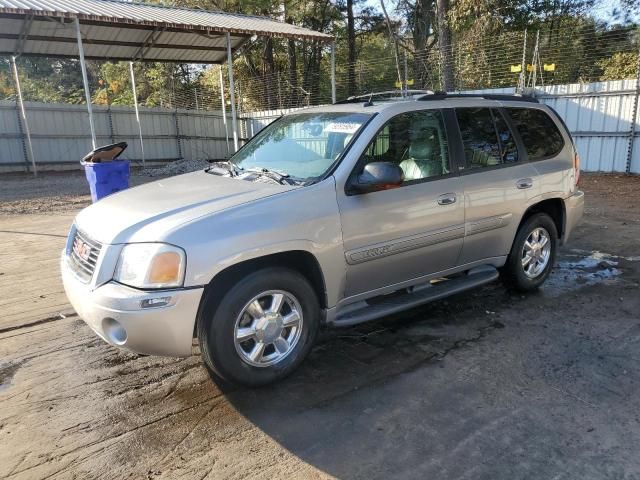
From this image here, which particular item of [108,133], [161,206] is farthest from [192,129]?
[161,206]

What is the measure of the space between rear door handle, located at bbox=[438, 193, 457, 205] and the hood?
4.40 ft

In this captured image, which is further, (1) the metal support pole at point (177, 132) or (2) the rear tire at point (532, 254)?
(1) the metal support pole at point (177, 132)

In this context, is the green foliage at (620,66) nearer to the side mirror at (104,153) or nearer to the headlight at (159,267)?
the side mirror at (104,153)

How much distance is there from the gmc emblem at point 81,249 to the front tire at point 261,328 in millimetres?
914

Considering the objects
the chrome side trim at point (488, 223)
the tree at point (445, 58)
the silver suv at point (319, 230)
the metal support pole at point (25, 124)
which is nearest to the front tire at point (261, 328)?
the silver suv at point (319, 230)

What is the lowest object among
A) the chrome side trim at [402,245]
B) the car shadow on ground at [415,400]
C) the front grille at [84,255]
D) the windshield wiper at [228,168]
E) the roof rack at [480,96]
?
the car shadow on ground at [415,400]

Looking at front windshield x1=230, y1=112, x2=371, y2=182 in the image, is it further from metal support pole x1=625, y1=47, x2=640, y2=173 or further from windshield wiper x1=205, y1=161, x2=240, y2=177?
metal support pole x1=625, y1=47, x2=640, y2=173

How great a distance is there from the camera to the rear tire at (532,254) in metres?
4.98

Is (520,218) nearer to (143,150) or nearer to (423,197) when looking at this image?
(423,197)

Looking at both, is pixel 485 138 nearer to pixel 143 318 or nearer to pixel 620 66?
pixel 143 318

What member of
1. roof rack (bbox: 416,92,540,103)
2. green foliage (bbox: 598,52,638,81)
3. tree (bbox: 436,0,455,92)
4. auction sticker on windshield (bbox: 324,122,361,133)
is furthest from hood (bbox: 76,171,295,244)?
green foliage (bbox: 598,52,638,81)

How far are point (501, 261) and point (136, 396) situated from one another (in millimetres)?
3436

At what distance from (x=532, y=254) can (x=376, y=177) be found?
7.98 feet

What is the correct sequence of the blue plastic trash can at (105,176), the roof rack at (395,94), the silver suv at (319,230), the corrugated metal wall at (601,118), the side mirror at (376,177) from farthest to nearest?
the corrugated metal wall at (601,118) < the blue plastic trash can at (105,176) < the roof rack at (395,94) < the side mirror at (376,177) < the silver suv at (319,230)
